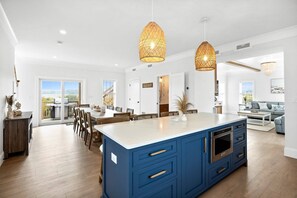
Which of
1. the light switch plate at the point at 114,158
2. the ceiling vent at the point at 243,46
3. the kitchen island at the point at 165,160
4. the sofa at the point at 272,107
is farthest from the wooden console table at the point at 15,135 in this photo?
the sofa at the point at 272,107

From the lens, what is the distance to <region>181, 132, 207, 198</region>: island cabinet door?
1.68 m

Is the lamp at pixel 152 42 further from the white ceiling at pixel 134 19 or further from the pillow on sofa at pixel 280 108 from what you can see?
the pillow on sofa at pixel 280 108

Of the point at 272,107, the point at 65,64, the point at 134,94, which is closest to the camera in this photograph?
the point at 65,64

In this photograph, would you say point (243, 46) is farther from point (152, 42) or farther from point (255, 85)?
Answer: point (255, 85)

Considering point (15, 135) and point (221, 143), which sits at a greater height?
point (221, 143)

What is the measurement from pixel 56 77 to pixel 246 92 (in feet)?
34.2

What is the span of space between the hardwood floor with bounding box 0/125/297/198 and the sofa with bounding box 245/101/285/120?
3954 mm

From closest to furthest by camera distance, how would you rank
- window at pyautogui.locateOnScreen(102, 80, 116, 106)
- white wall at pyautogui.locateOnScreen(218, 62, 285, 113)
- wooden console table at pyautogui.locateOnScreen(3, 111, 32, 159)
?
wooden console table at pyautogui.locateOnScreen(3, 111, 32, 159) < white wall at pyautogui.locateOnScreen(218, 62, 285, 113) < window at pyautogui.locateOnScreen(102, 80, 116, 106)

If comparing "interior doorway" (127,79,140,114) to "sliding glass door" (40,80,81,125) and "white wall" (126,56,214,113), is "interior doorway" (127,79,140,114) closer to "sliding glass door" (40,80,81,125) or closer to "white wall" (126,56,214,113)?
"white wall" (126,56,214,113)

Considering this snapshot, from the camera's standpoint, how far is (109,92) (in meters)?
8.12

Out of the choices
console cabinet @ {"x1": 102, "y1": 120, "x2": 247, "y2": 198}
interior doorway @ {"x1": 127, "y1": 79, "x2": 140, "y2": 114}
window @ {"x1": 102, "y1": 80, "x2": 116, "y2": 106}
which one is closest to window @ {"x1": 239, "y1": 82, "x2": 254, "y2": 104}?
interior doorway @ {"x1": 127, "y1": 79, "x2": 140, "y2": 114}

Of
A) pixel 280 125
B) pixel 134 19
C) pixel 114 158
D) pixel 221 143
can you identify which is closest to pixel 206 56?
pixel 221 143

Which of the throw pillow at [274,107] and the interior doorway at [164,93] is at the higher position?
the interior doorway at [164,93]

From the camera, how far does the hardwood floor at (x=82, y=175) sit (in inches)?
77.9
